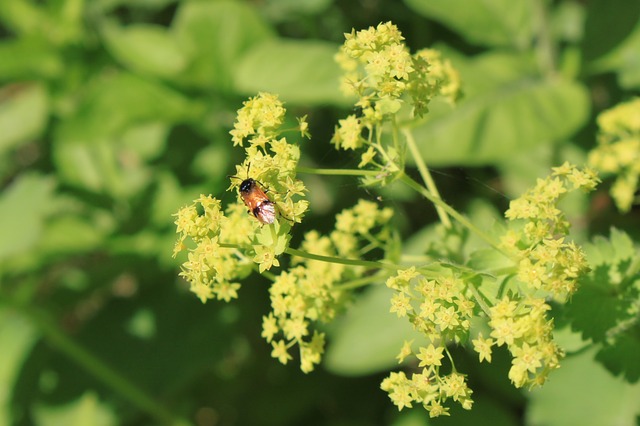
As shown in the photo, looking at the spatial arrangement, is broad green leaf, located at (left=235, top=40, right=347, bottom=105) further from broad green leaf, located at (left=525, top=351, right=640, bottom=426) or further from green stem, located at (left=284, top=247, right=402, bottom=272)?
green stem, located at (left=284, top=247, right=402, bottom=272)

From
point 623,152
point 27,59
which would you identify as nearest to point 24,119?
point 27,59

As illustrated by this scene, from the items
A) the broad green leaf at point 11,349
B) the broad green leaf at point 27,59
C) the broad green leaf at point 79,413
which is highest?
the broad green leaf at point 27,59

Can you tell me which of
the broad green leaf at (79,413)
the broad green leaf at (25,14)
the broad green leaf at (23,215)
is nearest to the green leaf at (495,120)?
the broad green leaf at (23,215)

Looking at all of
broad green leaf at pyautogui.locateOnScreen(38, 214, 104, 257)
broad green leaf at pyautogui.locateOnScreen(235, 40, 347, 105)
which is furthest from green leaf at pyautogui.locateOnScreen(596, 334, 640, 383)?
broad green leaf at pyautogui.locateOnScreen(38, 214, 104, 257)

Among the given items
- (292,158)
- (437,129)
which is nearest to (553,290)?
(292,158)

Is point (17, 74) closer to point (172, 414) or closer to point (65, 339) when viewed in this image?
point (65, 339)

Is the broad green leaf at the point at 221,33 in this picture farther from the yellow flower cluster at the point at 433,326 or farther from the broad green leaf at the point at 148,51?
the yellow flower cluster at the point at 433,326

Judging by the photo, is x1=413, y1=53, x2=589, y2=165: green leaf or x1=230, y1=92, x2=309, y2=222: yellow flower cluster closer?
x1=230, y1=92, x2=309, y2=222: yellow flower cluster
